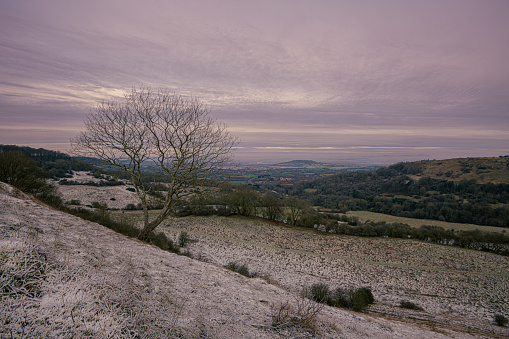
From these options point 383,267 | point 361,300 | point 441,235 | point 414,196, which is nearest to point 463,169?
point 414,196

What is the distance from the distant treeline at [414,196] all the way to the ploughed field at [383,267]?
21.9 meters

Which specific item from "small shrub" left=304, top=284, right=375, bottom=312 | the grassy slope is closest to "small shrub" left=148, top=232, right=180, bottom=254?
"small shrub" left=304, top=284, right=375, bottom=312

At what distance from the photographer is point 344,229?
3170cm

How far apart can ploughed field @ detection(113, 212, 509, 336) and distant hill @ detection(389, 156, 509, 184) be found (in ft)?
177

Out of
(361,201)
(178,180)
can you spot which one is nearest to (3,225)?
(178,180)

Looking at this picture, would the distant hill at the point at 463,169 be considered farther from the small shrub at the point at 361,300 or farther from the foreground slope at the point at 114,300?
the foreground slope at the point at 114,300

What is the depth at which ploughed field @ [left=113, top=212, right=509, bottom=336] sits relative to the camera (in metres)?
13.0

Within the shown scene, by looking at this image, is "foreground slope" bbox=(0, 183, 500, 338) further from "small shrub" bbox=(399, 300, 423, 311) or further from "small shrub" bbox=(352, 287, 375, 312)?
"small shrub" bbox=(399, 300, 423, 311)

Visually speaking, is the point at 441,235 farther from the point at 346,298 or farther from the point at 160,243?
the point at 160,243

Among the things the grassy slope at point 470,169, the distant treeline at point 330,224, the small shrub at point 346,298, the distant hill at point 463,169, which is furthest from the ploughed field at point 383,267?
the distant hill at point 463,169

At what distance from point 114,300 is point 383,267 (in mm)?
23833

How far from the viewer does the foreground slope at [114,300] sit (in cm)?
229

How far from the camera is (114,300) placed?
9.89ft

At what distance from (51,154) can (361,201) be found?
85043 millimetres
